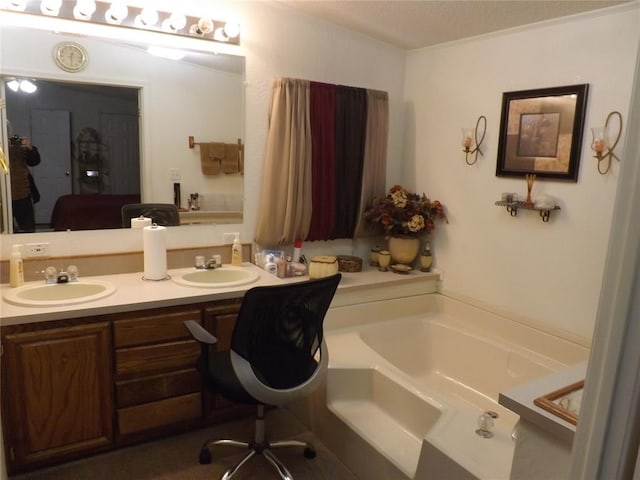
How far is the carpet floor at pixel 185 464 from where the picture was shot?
6.87ft

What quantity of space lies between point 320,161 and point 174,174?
3.00 ft

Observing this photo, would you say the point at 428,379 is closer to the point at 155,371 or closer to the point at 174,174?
the point at 155,371

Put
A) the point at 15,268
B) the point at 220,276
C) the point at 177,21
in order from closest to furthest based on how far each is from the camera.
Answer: the point at 15,268 → the point at 177,21 → the point at 220,276

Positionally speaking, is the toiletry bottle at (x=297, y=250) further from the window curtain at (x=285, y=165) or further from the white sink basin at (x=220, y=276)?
the white sink basin at (x=220, y=276)

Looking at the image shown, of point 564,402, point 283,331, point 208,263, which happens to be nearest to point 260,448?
point 283,331

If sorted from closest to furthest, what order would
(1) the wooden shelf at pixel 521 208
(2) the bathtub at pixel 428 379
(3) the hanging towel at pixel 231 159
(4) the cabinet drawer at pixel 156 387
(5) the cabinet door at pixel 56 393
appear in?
(2) the bathtub at pixel 428 379 → (5) the cabinet door at pixel 56 393 → (4) the cabinet drawer at pixel 156 387 → (1) the wooden shelf at pixel 521 208 → (3) the hanging towel at pixel 231 159

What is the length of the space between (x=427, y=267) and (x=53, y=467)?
2.42 m

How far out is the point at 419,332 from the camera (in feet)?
9.91

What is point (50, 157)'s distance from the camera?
2.29 meters

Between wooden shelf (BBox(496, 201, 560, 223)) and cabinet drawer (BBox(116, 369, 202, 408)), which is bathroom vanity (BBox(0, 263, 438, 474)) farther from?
wooden shelf (BBox(496, 201, 560, 223))

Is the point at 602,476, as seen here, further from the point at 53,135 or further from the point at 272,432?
the point at 53,135

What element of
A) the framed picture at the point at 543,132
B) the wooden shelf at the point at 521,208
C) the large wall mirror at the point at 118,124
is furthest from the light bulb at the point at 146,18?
Result: the wooden shelf at the point at 521,208

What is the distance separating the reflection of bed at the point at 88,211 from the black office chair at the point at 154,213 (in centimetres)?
3

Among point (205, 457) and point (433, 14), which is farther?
point (433, 14)
